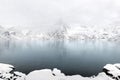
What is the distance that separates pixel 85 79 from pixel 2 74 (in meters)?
34.8

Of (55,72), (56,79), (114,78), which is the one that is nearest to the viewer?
(56,79)

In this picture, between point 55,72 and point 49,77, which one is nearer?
point 49,77

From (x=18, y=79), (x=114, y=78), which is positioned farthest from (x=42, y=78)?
(x=114, y=78)

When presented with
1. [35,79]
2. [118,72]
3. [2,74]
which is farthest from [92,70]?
[2,74]

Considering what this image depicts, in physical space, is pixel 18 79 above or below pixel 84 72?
above

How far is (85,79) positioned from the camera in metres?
58.9

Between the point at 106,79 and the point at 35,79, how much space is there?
2756 centimetres

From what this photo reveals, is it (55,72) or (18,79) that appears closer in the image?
(18,79)

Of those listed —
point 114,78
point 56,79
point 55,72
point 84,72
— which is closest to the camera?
point 56,79

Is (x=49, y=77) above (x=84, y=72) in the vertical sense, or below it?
above

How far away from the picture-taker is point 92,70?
8381 centimetres

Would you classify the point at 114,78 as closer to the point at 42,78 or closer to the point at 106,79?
the point at 106,79

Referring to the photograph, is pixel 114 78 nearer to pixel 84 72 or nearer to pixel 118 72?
pixel 118 72

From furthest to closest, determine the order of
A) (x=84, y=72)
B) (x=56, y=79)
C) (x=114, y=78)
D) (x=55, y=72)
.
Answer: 1. (x=84, y=72)
2. (x=55, y=72)
3. (x=114, y=78)
4. (x=56, y=79)
